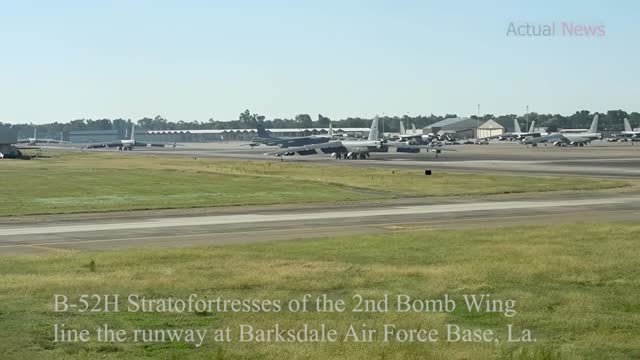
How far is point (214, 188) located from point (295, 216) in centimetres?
2401

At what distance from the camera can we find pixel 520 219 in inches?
A: 1773

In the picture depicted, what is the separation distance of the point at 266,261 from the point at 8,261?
346 inches

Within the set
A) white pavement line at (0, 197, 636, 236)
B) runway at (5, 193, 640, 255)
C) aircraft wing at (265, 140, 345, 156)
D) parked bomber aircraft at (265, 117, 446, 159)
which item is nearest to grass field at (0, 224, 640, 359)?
runway at (5, 193, 640, 255)

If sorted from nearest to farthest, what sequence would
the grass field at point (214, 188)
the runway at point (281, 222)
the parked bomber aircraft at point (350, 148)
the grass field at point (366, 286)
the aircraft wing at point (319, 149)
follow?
the grass field at point (366, 286)
the runway at point (281, 222)
the grass field at point (214, 188)
the parked bomber aircraft at point (350, 148)
the aircraft wing at point (319, 149)

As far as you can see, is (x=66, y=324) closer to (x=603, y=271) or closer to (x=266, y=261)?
(x=266, y=261)

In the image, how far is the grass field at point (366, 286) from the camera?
16938 millimetres

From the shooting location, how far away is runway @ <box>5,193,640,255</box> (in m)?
36.9

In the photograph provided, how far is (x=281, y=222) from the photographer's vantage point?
44.8 meters

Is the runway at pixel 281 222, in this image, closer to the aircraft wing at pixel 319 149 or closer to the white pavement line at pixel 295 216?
the white pavement line at pixel 295 216

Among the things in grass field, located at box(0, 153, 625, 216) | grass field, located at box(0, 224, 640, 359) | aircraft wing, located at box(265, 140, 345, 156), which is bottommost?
grass field, located at box(0, 153, 625, 216)

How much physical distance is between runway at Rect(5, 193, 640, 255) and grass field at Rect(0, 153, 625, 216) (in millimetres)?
6321

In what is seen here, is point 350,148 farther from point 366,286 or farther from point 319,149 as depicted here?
point 366,286

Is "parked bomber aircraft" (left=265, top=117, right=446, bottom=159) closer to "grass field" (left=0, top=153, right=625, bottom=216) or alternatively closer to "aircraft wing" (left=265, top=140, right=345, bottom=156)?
"aircraft wing" (left=265, top=140, right=345, bottom=156)

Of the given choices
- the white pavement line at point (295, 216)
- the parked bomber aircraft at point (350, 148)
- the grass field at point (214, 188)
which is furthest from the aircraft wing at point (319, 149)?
the white pavement line at point (295, 216)
